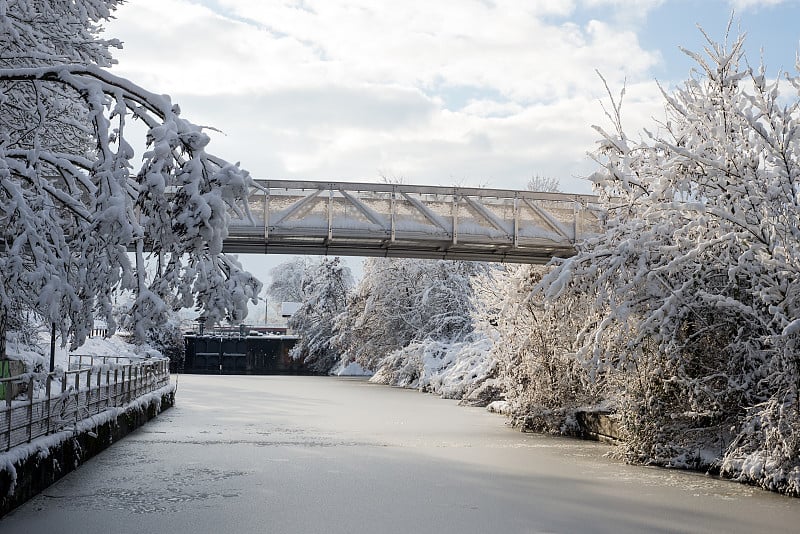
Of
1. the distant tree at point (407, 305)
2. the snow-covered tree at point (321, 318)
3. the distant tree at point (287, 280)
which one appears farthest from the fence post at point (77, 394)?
the distant tree at point (287, 280)

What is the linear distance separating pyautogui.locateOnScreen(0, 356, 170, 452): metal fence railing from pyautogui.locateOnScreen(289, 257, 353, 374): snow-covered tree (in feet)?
172

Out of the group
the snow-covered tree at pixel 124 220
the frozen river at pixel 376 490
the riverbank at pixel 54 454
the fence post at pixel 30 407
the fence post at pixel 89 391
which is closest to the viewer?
the snow-covered tree at pixel 124 220

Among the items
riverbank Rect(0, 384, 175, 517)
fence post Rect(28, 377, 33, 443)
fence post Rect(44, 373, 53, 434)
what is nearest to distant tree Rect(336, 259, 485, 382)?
riverbank Rect(0, 384, 175, 517)

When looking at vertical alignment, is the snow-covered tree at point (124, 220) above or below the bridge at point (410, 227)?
below

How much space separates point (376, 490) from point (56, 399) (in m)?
4.96

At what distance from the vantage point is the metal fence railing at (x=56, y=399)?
12203 millimetres

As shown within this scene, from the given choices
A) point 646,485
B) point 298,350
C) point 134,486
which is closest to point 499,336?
point 646,485

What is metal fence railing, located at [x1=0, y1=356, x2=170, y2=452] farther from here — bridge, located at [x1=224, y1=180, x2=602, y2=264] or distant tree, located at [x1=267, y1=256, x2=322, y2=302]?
distant tree, located at [x1=267, y1=256, x2=322, y2=302]

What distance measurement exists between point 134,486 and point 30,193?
5.05m

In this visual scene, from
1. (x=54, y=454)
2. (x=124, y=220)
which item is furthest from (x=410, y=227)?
(x=124, y=220)

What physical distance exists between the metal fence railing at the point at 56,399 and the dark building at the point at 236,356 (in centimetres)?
5563

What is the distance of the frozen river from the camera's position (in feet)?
39.4

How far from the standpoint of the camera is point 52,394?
14.4 m

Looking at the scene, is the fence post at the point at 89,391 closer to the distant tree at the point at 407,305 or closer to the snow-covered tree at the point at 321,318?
the distant tree at the point at 407,305
